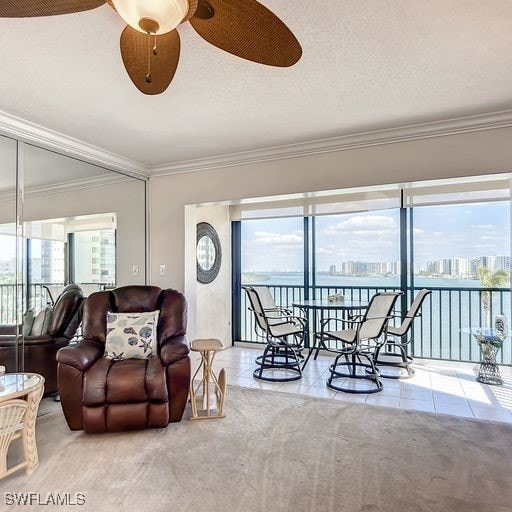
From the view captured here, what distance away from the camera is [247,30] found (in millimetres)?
1382

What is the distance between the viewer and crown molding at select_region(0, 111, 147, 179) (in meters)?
3.04

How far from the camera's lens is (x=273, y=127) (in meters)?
3.25

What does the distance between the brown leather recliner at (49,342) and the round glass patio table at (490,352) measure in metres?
4.20

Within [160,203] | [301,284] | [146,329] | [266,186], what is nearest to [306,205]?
[301,284]

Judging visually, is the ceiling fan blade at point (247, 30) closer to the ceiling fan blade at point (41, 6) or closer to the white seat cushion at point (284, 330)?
the ceiling fan blade at point (41, 6)

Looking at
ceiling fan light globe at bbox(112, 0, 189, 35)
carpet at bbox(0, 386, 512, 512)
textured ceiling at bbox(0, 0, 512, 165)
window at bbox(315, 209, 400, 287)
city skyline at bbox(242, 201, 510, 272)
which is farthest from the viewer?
window at bbox(315, 209, 400, 287)

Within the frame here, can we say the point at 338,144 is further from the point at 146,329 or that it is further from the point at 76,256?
the point at 76,256

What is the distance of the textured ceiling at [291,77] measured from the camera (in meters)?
1.82

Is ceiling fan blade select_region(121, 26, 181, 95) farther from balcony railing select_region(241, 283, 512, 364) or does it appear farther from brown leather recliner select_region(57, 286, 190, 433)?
balcony railing select_region(241, 283, 512, 364)

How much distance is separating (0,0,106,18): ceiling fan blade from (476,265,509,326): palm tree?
16.2 feet

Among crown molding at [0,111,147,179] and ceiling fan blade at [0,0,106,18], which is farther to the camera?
crown molding at [0,111,147,179]

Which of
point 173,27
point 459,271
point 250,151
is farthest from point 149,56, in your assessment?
point 459,271

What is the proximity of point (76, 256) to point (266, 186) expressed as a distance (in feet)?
6.72

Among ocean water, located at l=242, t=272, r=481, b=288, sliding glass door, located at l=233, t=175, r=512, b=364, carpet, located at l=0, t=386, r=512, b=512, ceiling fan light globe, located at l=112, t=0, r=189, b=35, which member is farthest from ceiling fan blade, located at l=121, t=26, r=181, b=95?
ocean water, located at l=242, t=272, r=481, b=288
